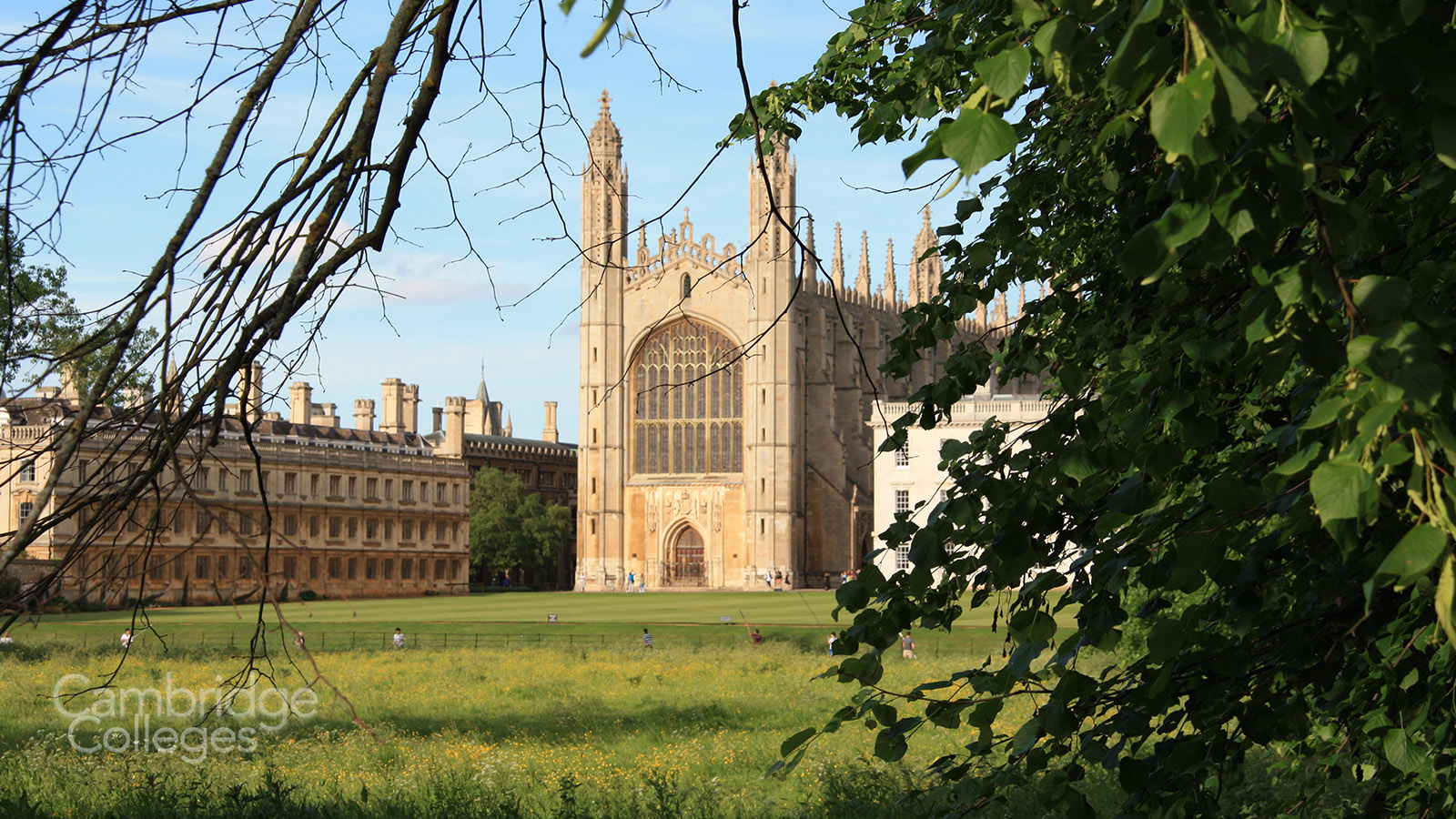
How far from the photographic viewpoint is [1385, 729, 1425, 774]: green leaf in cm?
265

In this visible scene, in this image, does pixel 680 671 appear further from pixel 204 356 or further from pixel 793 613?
pixel 204 356

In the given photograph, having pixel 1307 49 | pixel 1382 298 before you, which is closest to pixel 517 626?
pixel 1382 298

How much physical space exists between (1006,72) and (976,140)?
0.13 m

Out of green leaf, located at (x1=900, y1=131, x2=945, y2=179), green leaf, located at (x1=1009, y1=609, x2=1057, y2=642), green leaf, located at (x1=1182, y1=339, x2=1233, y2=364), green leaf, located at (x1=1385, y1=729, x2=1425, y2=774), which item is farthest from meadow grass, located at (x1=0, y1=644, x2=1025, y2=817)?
green leaf, located at (x1=900, y1=131, x2=945, y2=179)

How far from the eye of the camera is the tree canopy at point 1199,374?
4.89 feet

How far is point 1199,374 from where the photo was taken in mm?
2955

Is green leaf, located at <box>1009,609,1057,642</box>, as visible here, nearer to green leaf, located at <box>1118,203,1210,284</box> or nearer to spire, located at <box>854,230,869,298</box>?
green leaf, located at <box>1118,203,1210,284</box>

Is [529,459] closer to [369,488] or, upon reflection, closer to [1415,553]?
[369,488]

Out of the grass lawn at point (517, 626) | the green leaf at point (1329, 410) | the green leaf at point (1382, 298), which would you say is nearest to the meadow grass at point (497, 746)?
the grass lawn at point (517, 626)

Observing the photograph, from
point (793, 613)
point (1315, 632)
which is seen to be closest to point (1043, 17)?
point (1315, 632)

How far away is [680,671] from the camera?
2305cm

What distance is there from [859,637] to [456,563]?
209 ft

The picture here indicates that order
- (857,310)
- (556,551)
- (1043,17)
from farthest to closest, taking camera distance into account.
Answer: (556,551) → (857,310) → (1043,17)

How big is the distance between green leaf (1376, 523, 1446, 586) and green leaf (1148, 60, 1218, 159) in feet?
1.67
